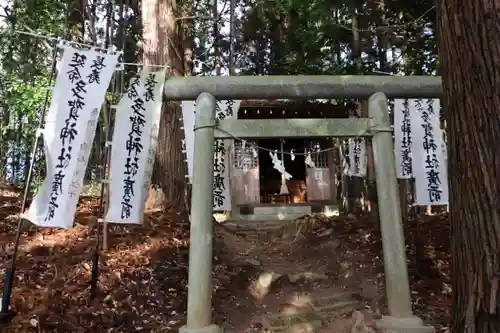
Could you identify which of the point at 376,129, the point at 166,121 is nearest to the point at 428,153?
the point at 376,129

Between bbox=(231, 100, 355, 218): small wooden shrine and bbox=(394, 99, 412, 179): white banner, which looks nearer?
bbox=(394, 99, 412, 179): white banner

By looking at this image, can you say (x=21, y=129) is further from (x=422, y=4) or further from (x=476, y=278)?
(x=476, y=278)

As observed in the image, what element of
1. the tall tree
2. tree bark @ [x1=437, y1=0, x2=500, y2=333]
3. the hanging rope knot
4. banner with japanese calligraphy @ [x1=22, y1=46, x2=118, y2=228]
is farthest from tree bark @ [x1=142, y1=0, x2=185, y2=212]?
tree bark @ [x1=437, y1=0, x2=500, y2=333]

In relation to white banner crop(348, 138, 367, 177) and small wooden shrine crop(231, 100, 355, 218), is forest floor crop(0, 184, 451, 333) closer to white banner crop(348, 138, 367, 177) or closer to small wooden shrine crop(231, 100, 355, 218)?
white banner crop(348, 138, 367, 177)

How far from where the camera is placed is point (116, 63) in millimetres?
4949

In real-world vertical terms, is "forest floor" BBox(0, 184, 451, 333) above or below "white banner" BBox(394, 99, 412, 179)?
below

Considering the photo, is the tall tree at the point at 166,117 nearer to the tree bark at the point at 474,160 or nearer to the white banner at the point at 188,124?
the white banner at the point at 188,124

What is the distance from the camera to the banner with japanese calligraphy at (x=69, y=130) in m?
4.46

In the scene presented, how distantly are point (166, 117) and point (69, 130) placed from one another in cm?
296

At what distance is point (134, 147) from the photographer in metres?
5.11

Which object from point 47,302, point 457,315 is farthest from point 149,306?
point 457,315

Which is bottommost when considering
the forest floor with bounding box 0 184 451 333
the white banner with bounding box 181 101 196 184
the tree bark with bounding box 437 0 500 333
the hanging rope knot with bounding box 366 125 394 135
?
the forest floor with bounding box 0 184 451 333

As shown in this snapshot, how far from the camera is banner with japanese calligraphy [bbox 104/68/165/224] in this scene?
4.97 meters

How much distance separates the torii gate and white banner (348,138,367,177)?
12.9 feet
